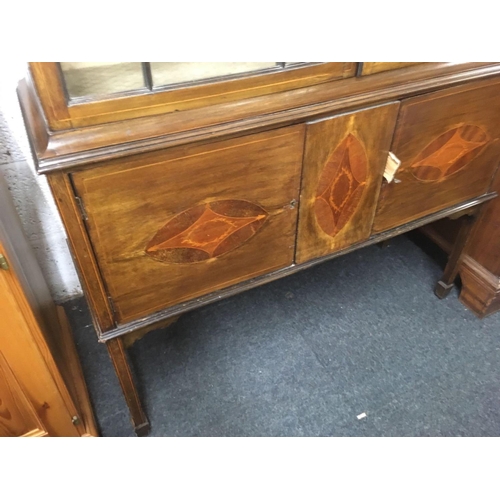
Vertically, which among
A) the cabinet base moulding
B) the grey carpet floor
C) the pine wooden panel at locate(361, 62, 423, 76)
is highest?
the pine wooden panel at locate(361, 62, 423, 76)

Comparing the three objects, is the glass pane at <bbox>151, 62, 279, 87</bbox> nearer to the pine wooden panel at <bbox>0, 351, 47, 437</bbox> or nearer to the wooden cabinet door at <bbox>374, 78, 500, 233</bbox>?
the wooden cabinet door at <bbox>374, 78, 500, 233</bbox>

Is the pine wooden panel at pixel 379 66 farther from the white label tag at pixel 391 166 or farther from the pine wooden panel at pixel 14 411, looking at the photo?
the pine wooden panel at pixel 14 411

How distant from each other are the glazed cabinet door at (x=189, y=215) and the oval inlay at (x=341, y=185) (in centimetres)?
6

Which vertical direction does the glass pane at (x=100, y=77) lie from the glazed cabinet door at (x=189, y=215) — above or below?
above

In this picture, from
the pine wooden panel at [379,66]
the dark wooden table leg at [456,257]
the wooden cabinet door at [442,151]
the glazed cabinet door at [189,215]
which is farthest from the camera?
the dark wooden table leg at [456,257]

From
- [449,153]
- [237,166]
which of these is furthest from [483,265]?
[237,166]

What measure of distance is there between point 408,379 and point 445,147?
64 cm

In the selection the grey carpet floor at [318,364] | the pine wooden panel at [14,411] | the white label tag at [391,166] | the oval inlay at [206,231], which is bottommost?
the grey carpet floor at [318,364]

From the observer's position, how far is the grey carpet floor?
1202 mm

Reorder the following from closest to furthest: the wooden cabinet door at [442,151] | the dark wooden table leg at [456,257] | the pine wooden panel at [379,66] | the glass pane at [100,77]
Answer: the glass pane at [100,77] < the pine wooden panel at [379,66] < the wooden cabinet door at [442,151] < the dark wooden table leg at [456,257]

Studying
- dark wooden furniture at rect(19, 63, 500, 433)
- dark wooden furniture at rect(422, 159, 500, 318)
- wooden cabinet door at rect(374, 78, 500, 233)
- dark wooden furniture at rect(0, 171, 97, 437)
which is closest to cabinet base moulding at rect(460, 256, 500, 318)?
dark wooden furniture at rect(422, 159, 500, 318)

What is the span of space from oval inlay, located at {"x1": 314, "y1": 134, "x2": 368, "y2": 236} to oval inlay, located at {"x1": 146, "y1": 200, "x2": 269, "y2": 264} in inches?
5.3

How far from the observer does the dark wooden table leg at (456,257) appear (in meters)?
1.31

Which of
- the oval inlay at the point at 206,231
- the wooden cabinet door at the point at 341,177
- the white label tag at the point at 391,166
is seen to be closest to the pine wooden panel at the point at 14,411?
the oval inlay at the point at 206,231
